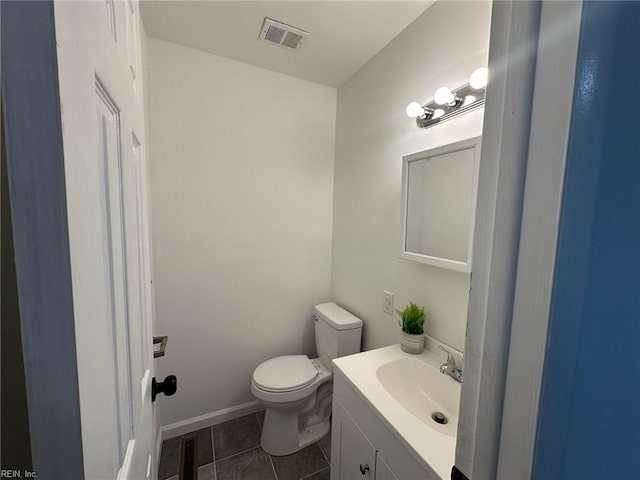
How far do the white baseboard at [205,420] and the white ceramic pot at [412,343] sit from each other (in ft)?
4.34

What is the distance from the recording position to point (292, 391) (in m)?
1.56

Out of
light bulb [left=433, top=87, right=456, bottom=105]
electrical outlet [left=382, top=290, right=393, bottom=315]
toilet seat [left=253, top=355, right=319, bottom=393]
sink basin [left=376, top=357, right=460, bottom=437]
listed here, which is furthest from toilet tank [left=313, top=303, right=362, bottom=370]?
light bulb [left=433, top=87, right=456, bottom=105]

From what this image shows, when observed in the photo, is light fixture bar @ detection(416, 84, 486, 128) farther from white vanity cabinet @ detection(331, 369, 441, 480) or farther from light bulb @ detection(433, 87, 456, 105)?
white vanity cabinet @ detection(331, 369, 441, 480)

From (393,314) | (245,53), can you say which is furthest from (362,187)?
(245,53)

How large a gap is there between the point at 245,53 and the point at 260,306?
1651mm

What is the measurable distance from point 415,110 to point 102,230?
131 centimetres

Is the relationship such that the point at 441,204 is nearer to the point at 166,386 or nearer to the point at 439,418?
the point at 439,418

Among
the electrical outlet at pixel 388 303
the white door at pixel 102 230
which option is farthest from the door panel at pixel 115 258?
the electrical outlet at pixel 388 303

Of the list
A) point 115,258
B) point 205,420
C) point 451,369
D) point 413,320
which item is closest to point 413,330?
point 413,320

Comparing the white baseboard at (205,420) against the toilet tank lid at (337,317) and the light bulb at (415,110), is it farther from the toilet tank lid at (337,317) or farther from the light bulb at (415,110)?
the light bulb at (415,110)

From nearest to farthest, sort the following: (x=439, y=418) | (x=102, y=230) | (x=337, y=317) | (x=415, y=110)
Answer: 1. (x=102, y=230)
2. (x=439, y=418)
3. (x=415, y=110)
4. (x=337, y=317)

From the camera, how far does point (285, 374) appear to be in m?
1.68

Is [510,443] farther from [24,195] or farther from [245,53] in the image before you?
[245,53]

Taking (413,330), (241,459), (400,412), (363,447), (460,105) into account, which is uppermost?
(460,105)
